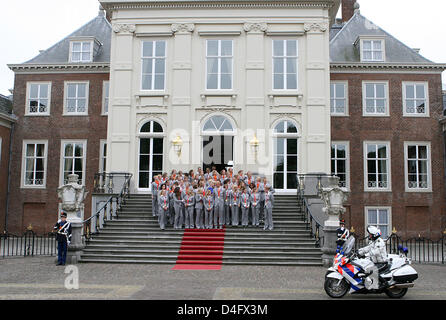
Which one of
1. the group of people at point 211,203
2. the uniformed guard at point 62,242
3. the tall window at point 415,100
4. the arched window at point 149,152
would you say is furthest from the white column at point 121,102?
the tall window at point 415,100

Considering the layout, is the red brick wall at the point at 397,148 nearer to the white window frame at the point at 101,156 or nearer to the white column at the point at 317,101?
the white column at the point at 317,101

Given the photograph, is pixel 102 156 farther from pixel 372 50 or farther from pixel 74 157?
pixel 372 50

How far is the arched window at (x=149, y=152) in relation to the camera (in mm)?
22375

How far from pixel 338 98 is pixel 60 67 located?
16.8 m

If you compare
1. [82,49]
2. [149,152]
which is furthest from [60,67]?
[149,152]

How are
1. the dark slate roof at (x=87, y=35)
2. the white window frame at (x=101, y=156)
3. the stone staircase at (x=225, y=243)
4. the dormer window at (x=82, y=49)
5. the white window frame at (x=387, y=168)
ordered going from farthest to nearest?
the dark slate roof at (x=87, y=35) < the dormer window at (x=82, y=49) < the white window frame at (x=101, y=156) < the white window frame at (x=387, y=168) < the stone staircase at (x=225, y=243)

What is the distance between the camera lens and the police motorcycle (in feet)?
33.2

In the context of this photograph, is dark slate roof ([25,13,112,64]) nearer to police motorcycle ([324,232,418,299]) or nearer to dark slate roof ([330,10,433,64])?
dark slate roof ([330,10,433,64])

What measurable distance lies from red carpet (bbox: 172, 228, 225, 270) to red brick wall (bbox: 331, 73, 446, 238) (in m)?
13.0

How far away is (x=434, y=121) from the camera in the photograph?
2786 centimetres

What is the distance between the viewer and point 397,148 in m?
27.8

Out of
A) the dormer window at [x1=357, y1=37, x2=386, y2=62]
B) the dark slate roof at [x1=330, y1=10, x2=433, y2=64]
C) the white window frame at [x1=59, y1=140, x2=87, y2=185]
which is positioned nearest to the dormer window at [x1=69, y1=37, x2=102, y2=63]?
the white window frame at [x1=59, y1=140, x2=87, y2=185]

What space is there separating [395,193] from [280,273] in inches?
635

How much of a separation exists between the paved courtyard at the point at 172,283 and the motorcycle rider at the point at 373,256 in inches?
19.1
